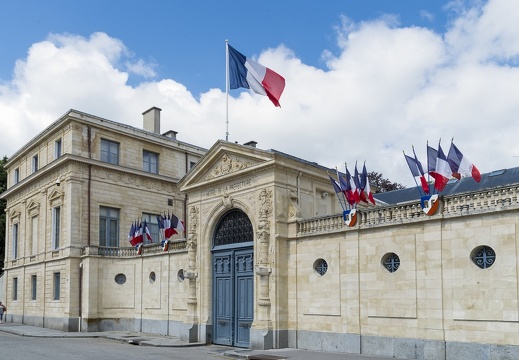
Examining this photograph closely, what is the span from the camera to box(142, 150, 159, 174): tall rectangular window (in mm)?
32812

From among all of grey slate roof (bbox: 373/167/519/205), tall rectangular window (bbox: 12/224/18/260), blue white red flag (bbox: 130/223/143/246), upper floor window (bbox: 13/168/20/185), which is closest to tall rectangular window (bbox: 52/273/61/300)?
blue white red flag (bbox: 130/223/143/246)

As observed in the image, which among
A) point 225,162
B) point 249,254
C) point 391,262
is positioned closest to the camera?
point 391,262

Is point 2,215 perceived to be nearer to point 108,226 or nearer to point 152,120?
point 152,120

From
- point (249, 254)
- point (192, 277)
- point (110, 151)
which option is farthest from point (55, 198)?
point (249, 254)

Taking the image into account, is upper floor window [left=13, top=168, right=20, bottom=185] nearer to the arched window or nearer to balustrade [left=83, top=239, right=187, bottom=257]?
balustrade [left=83, top=239, right=187, bottom=257]

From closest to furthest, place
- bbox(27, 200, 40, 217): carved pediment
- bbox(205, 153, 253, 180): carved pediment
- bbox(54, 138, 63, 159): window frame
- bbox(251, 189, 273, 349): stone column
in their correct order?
bbox(251, 189, 273, 349): stone column, bbox(205, 153, 253, 180): carved pediment, bbox(54, 138, 63, 159): window frame, bbox(27, 200, 40, 217): carved pediment

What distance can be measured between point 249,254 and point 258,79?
20.2ft

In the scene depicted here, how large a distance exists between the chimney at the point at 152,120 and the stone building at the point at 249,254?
107 millimetres

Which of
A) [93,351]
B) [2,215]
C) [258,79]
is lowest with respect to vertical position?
[93,351]

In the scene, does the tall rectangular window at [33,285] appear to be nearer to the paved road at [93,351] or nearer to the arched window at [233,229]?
the paved road at [93,351]

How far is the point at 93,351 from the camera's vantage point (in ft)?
62.2

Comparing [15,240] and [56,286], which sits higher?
[15,240]

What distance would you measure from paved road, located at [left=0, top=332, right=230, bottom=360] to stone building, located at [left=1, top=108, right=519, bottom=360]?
1683 millimetres

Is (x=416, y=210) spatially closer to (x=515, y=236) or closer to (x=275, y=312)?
(x=515, y=236)
